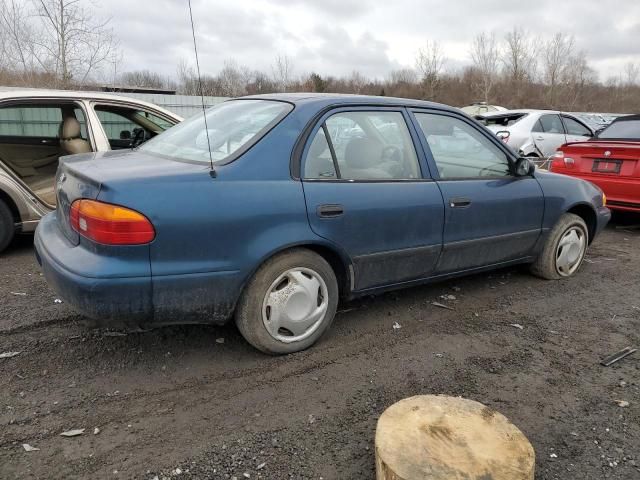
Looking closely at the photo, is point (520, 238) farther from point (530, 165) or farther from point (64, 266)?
point (64, 266)

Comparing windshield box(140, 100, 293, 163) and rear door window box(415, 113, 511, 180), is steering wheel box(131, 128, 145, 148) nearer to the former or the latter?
windshield box(140, 100, 293, 163)

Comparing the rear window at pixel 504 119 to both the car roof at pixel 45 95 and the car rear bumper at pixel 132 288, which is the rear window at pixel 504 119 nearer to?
the car roof at pixel 45 95

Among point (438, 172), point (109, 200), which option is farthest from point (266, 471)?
point (438, 172)

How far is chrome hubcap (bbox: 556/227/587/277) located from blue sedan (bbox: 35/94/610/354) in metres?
0.61

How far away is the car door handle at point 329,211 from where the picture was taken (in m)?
2.93

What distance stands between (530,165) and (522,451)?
2.63 meters

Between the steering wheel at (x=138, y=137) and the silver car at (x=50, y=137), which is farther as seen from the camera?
the steering wheel at (x=138, y=137)

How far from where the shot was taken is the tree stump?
1837mm

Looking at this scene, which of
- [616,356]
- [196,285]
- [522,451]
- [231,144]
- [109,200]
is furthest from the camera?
[616,356]

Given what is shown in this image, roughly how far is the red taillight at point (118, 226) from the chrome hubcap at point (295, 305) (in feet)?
2.55

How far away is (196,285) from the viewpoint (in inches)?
103

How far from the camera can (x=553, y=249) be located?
4465 mm

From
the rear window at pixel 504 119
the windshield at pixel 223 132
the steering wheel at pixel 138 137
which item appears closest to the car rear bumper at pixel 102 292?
the windshield at pixel 223 132

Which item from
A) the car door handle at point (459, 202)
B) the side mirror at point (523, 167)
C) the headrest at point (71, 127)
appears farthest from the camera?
the headrest at point (71, 127)
